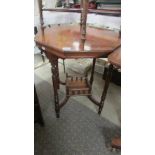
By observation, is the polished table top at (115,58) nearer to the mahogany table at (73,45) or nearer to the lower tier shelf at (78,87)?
the mahogany table at (73,45)

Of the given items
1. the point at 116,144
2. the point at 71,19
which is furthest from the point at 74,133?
the point at 71,19

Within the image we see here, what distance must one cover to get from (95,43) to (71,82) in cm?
65

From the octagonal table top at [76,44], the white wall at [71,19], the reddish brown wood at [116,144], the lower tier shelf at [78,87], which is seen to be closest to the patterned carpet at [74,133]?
the reddish brown wood at [116,144]

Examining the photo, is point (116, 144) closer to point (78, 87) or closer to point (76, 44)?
point (78, 87)

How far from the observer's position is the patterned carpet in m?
1.23

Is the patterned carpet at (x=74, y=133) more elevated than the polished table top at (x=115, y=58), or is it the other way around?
the polished table top at (x=115, y=58)

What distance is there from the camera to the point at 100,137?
1.32 metres

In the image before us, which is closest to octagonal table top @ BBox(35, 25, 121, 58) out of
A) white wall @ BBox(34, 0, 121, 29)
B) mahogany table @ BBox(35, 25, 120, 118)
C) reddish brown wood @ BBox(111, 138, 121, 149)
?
mahogany table @ BBox(35, 25, 120, 118)

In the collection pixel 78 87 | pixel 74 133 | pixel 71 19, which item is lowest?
pixel 74 133

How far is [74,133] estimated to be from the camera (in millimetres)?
1359

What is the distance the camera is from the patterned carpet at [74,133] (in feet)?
4.02

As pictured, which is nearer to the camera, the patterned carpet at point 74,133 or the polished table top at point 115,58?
the polished table top at point 115,58

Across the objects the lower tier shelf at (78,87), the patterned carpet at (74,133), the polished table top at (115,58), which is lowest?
the patterned carpet at (74,133)
